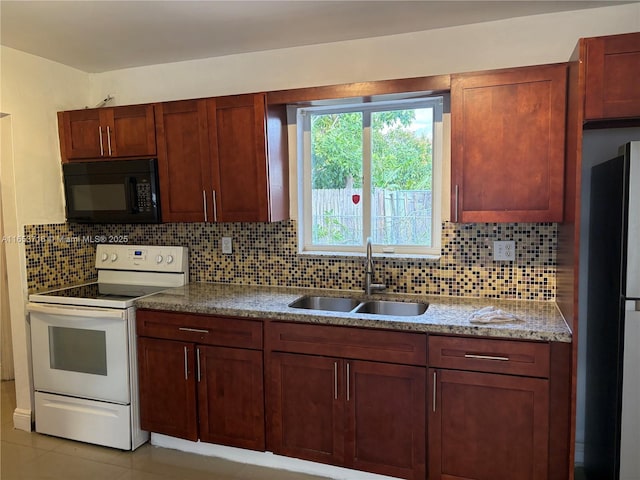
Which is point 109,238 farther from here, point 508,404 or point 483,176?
point 508,404

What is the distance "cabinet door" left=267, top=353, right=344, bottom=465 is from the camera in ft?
7.57

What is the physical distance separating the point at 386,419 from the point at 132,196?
81.2 inches

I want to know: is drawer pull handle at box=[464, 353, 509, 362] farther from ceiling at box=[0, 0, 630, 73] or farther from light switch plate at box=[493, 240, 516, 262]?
ceiling at box=[0, 0, 630, 73]

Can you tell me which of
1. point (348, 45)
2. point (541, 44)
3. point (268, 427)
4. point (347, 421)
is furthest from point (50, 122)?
point (541, 44)

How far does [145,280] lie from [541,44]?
112 inches

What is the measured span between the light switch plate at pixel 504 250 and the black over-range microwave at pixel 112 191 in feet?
6.78

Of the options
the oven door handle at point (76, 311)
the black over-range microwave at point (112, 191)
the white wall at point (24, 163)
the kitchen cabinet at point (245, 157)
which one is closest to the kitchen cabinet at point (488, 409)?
the kitchen cabinet at point (245, 157)

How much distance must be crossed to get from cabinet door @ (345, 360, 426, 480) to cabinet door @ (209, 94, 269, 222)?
3.66 feet

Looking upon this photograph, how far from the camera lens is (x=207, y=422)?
2.59 m

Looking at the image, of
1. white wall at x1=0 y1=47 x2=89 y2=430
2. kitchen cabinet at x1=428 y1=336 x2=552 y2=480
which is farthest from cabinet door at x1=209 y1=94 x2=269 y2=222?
kitchen cabinet at x1=428 y1=336 x2=552 y2=480

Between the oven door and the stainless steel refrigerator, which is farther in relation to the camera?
the oven door

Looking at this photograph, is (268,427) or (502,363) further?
(268,427)

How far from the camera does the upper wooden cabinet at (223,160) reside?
8.86 ft

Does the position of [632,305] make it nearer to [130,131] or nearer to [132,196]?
[132,196]
